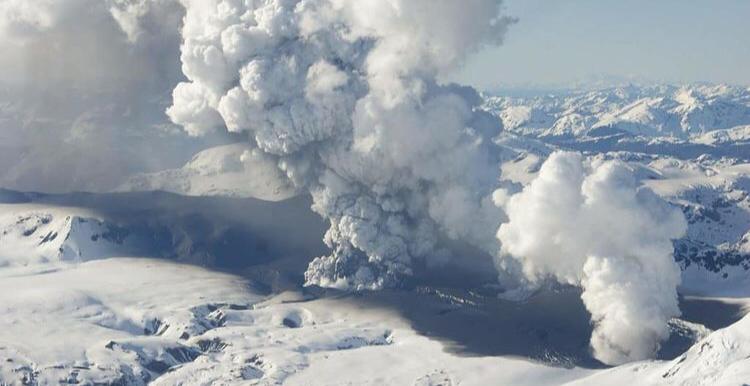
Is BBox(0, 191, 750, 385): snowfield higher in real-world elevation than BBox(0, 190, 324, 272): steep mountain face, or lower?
lower

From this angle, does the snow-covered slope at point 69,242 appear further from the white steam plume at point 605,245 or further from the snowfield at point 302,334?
the white steam plume at point 605,245

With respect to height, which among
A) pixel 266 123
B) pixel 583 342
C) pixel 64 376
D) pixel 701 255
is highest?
pixel 266 123

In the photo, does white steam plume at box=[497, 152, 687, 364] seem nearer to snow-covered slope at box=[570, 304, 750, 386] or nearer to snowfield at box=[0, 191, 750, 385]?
snowfield at box=[0, 191, 750, 385]

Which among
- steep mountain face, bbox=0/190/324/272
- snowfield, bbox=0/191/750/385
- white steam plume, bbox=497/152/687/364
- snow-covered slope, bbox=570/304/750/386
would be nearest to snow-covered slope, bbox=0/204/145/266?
steep mountain face, bbox=0/190/324/272

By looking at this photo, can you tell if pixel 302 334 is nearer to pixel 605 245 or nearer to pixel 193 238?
pixel 605 245

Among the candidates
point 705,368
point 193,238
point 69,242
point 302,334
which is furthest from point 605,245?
point 69,242

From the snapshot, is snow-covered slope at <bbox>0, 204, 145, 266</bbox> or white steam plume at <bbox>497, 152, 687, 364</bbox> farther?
snow-covered slope at <bbox>0, 204, 145, 266</bbox>

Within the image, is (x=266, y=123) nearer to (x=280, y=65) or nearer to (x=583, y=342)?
(x=280, y=65)

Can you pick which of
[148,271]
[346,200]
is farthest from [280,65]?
[148,271]
